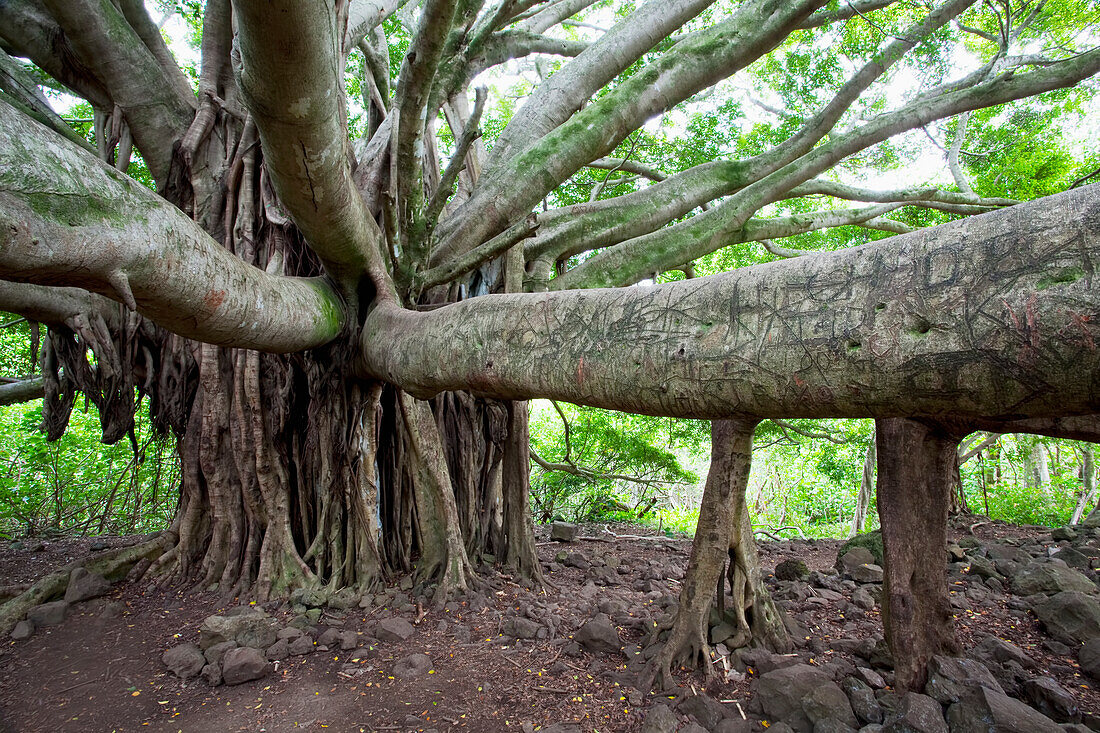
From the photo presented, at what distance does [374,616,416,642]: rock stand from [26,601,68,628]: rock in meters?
1.82

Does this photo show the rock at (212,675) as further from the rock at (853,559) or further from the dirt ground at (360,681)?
the rock at (853,559)

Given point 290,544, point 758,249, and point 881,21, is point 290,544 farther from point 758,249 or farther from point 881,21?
point 881,21

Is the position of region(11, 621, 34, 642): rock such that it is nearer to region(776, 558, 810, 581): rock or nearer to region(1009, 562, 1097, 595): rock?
region(776, 558, 810, 581): rock

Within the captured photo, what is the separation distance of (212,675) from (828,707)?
2494 millimetres

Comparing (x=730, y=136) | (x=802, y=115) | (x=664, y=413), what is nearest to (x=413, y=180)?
(x=664, y=413)

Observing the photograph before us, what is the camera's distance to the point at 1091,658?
91.1 inches

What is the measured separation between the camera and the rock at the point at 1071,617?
8.32ft

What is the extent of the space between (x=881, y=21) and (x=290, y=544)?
272 inches

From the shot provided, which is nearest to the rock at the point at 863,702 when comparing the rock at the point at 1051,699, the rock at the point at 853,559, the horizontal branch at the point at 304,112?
the rock at the point at 1051,699

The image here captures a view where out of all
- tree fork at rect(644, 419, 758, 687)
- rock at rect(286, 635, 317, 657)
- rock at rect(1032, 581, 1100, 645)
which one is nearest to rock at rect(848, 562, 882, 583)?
rock at rect(1032, 581, 1100, 645)

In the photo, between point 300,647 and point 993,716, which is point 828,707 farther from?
point 300,647

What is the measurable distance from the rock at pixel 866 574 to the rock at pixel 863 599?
346mm

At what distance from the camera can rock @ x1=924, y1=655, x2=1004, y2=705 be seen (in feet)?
6.66

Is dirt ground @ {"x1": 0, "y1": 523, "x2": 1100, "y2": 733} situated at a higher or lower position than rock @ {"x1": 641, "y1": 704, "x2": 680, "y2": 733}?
lower
